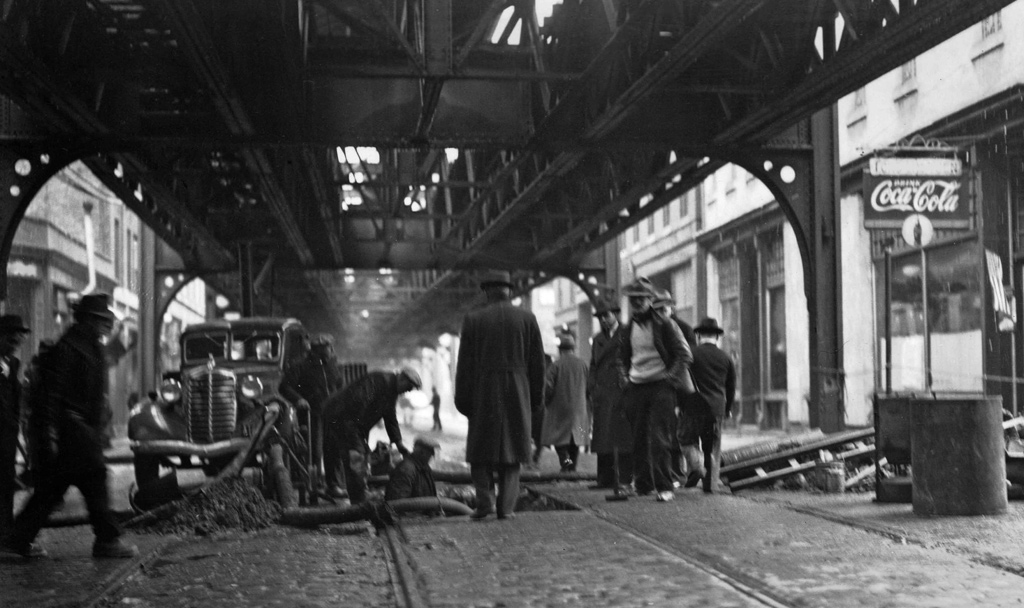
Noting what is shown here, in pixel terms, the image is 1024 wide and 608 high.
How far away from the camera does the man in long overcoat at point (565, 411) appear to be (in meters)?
19.0

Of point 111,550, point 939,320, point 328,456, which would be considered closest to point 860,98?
point 939,320

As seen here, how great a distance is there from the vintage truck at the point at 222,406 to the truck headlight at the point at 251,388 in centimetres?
1

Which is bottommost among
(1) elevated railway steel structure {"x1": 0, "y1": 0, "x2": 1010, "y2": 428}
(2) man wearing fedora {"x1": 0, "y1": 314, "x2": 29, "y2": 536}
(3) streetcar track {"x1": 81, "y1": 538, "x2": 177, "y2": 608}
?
(3) streetcar track {"x1": 81, "y1": 538, "x2": 177, "y2": 608}

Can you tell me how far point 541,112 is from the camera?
17.6 meters

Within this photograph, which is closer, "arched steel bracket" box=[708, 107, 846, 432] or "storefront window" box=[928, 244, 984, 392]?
"arched steel bracket" box=[708, 107, 846, 432]

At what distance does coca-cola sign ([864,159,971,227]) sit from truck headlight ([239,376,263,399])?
302 inches

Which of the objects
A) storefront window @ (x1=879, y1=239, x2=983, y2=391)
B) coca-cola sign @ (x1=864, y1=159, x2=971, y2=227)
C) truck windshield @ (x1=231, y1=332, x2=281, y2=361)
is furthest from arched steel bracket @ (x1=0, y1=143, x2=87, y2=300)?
storefront window @ (x1=879, y1=239, x2=983, y2=391)

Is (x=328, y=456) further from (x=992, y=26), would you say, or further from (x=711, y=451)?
(x=992, y=26)

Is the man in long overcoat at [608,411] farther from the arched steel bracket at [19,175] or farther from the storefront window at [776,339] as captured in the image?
the storefront window at [776,339]

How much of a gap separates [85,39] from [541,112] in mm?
5498

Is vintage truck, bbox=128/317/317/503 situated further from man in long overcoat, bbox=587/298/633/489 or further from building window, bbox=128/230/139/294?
building window, bbox=128/230/139/294

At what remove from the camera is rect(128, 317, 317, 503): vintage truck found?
1448 centimetres

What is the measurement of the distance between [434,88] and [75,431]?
6754mm

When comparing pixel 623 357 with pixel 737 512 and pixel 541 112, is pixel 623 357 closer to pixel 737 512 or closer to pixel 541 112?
pixel 737 512
